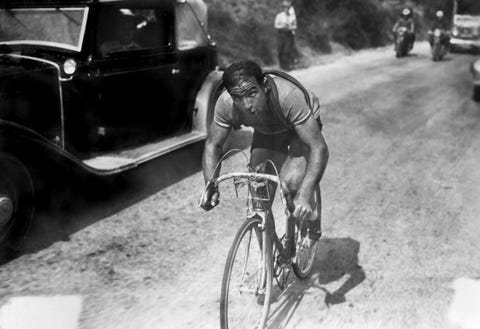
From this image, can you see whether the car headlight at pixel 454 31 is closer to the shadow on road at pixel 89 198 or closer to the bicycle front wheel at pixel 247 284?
the shadow on road at pixel 89 198

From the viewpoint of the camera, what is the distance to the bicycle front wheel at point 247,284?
2.86 metres

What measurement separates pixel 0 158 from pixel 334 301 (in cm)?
258

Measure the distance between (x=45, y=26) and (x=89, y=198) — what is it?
5.67 feet

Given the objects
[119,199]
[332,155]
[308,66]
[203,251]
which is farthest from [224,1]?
[203,251]

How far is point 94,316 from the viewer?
3.45m

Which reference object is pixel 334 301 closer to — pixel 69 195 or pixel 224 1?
pixel 69 195

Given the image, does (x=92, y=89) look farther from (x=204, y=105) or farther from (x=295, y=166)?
(x=295, y=166)

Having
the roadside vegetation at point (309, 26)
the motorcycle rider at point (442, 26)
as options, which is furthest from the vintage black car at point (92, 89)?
the motorcycle rider at point (442, 26)

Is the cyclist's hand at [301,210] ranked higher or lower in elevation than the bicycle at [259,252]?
higher

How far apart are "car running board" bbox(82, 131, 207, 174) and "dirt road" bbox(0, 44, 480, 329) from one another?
43 centimetres

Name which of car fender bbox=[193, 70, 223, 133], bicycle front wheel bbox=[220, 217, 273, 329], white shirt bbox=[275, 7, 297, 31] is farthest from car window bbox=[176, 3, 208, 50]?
white shirt bbox=[275, 7, 297, 31]

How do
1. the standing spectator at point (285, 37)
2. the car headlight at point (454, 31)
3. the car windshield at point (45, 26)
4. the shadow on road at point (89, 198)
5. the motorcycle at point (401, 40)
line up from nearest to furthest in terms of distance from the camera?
the shadow on road at point (89, 198), the car windshield at point (45, 26), the standing spectator at point (285, 37), the motorcycle at point (401, 40), the car headlight at point (454, 31)

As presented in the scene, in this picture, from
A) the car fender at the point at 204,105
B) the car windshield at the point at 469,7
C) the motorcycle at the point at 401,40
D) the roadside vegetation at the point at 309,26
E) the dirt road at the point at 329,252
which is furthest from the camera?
the car windshield at the point at 469,7

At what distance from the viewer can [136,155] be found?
18.3ft
